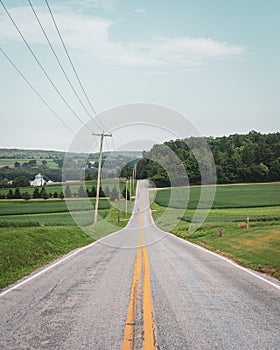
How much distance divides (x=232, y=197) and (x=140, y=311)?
74.0 meters

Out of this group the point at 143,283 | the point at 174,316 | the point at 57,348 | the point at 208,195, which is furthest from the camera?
the point at 208,195

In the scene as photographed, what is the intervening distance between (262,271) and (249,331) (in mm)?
7174

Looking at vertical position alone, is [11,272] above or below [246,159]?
below

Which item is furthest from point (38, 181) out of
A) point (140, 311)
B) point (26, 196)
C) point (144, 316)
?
point (144, 316)

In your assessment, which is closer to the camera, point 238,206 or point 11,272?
point 11,272

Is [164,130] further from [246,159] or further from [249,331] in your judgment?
[246,159]

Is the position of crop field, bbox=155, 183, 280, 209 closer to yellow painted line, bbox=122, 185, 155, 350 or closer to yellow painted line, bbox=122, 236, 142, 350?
yellow painted line, bbox=122, 185, 155, 350

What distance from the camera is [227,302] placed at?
25.7 ft

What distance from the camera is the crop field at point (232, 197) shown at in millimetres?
67250

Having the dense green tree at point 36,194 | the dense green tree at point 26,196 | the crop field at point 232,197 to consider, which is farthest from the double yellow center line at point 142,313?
the dense green tree at point 36,194

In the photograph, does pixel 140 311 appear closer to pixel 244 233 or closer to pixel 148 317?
pixel 148 317

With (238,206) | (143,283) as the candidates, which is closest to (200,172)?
(238,206)

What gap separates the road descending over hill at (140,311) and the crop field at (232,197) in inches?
2212

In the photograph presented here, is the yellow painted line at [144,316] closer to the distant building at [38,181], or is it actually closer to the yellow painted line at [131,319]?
the yellow painted line at [131,319]
